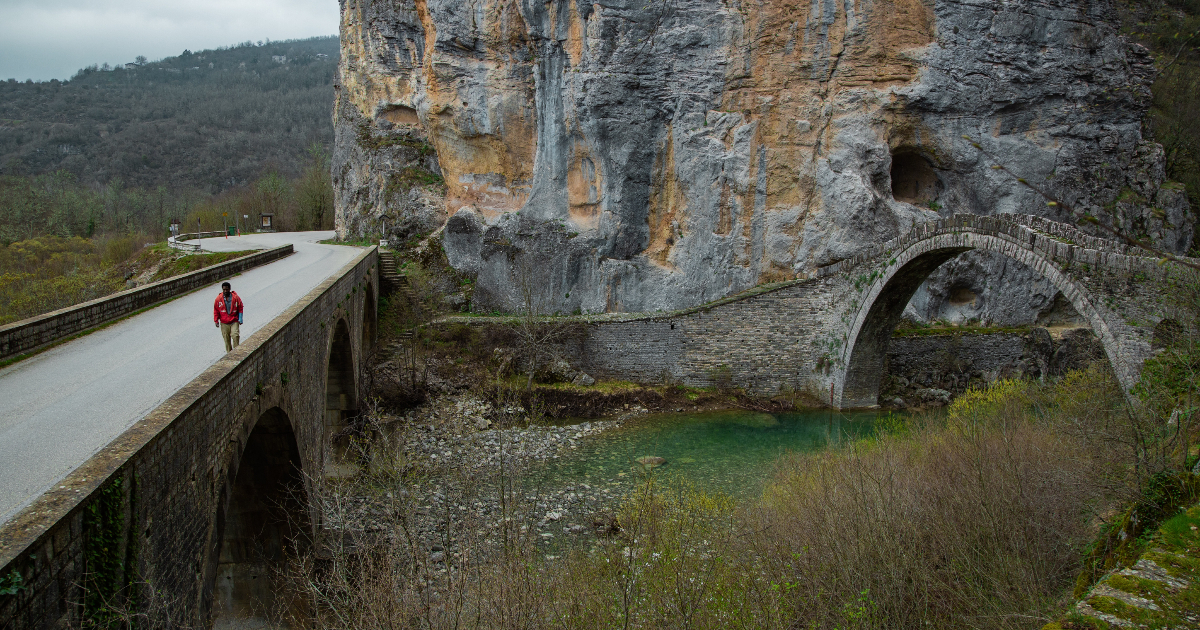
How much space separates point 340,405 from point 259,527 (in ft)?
22.3

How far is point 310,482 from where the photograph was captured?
8.66 m

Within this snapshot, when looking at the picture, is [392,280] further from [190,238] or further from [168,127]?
[168,127]

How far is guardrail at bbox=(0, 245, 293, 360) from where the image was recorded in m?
7.36

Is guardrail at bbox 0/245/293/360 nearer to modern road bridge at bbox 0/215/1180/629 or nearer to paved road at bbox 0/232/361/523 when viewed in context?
paved road at bbox 0/232/361/523

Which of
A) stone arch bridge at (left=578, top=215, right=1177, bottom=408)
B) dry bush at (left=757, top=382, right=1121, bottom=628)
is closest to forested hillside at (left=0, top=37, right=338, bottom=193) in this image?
stone arch bridge at (left=578, top=215, right=1177, bottom=408)

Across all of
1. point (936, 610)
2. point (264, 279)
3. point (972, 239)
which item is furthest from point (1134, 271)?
point (264, 279)

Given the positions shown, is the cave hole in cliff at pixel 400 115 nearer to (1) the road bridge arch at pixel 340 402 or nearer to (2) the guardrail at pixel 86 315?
(2) the guardrail at pixel 86 315

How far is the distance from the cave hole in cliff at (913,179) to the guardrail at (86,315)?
1995 centimetres

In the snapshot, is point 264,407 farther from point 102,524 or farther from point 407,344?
point 407,344

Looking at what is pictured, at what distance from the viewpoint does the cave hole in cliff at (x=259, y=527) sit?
8180 mm

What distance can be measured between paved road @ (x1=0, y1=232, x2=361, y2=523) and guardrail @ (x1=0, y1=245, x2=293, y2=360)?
0.69 feet

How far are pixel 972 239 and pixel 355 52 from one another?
25.2m

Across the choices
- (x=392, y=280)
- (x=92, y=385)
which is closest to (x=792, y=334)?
(x=392, y=280)

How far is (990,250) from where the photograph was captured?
16828 millimetres
